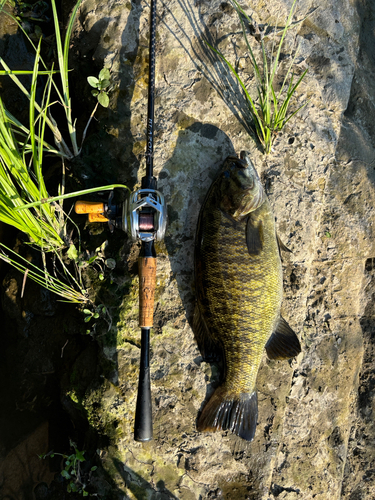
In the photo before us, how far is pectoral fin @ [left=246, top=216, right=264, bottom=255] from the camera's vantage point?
9.30 feet

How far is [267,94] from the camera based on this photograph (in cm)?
308

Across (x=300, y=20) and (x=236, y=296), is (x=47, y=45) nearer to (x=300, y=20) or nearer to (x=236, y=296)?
(x=300, y=20)

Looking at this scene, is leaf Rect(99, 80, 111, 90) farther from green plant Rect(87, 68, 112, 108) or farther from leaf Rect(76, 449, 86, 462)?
leaf Rect(76, 449, 86, 462)

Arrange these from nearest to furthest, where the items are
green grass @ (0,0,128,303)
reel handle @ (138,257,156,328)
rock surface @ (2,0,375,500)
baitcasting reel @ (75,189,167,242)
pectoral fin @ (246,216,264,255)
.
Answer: green grass @ (0,0,128,303) → baitcasting reel @ (75,189,167,242) → reel handle @ (138,257,156,328) → pectoral fin @ (246,216,264,255) → rock surface @ (2,0,375,500)

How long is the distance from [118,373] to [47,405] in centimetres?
109

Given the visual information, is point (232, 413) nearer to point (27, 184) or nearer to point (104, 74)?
point (27, 184)

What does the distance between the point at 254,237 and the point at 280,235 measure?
1.67 feet

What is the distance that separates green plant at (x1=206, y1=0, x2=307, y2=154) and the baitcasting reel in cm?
122

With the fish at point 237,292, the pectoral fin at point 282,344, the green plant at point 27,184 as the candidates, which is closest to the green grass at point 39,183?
the green plant at point 27,184

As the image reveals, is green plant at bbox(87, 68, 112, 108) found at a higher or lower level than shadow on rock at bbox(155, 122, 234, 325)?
higher

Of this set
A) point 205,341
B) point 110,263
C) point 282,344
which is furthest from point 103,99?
point 282,344

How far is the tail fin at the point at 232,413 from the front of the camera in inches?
116

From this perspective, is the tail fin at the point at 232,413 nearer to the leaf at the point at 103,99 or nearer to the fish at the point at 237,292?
the fish at the point at 237,292

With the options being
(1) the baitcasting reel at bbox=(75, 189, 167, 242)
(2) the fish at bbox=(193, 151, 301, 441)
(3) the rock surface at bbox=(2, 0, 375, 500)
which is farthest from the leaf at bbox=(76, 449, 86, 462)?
(1) the baitcasting reel at bbox=(75, 189, 167, 242)
